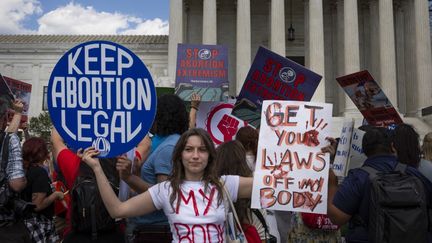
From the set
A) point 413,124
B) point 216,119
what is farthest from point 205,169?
point 413,124

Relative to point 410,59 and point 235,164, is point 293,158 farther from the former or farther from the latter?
point 410,59

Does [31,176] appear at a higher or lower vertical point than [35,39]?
lower

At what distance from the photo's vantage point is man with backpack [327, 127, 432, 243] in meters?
3.56

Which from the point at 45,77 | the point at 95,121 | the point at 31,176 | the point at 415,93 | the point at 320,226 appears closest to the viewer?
the point at 95,121

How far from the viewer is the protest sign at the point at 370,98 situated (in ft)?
28.9

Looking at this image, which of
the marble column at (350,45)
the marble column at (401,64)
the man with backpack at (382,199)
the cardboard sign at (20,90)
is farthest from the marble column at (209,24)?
the man with backpack at (382,199)

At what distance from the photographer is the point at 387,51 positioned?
31.1 m

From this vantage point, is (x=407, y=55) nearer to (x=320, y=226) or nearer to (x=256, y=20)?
(x=256, y=20)

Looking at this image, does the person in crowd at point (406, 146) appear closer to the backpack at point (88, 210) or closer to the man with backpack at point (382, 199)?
the man with backpack at point (382, 199)

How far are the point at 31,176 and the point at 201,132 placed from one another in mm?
2792

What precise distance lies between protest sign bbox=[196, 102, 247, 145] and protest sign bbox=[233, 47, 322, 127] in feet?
0.56

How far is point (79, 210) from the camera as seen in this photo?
380cm

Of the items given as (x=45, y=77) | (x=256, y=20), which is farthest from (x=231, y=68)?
(x=45, y=77)

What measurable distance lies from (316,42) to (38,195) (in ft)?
91.4
